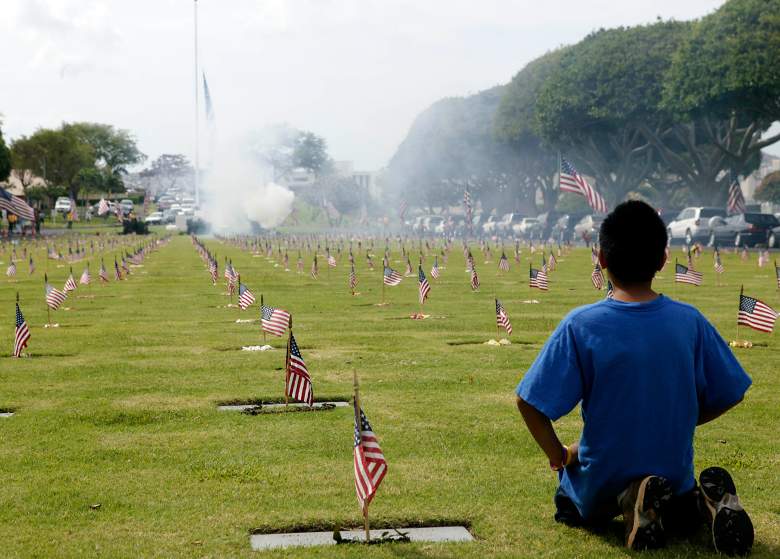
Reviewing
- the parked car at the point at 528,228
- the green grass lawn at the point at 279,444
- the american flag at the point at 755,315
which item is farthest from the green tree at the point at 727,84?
the american flag at the point at 755,315

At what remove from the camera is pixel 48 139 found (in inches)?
4892

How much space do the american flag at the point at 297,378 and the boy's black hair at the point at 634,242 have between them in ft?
13.9

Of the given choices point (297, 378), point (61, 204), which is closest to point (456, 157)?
point (61, 204)

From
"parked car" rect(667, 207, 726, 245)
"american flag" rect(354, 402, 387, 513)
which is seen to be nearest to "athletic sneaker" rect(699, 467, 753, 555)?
"american flag" rect(354, 402, 387, 513)

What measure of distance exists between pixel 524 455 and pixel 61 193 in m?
130

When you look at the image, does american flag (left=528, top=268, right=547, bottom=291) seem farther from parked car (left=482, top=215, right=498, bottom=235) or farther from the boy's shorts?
parked car (left=482, top=215, right=498, bottom=235)

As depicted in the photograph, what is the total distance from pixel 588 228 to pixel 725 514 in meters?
63.0

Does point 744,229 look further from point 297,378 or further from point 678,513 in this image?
point 678,513

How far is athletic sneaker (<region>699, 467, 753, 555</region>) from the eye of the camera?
6.37 metres

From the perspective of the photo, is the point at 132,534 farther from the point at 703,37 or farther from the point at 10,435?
the point at 703,37

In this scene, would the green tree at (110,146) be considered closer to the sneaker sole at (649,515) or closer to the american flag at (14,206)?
the american flag at (14,206)

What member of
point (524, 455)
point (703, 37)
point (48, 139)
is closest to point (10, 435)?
point (524, 455)

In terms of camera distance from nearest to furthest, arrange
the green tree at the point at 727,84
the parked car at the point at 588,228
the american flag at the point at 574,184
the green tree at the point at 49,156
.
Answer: the american flag at the point at 574,184 → the green tree at the point at 727,84 → the parked car at the point at 588,228 → the green tree at the point at 49,156

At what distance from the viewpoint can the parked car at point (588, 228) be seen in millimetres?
64562
